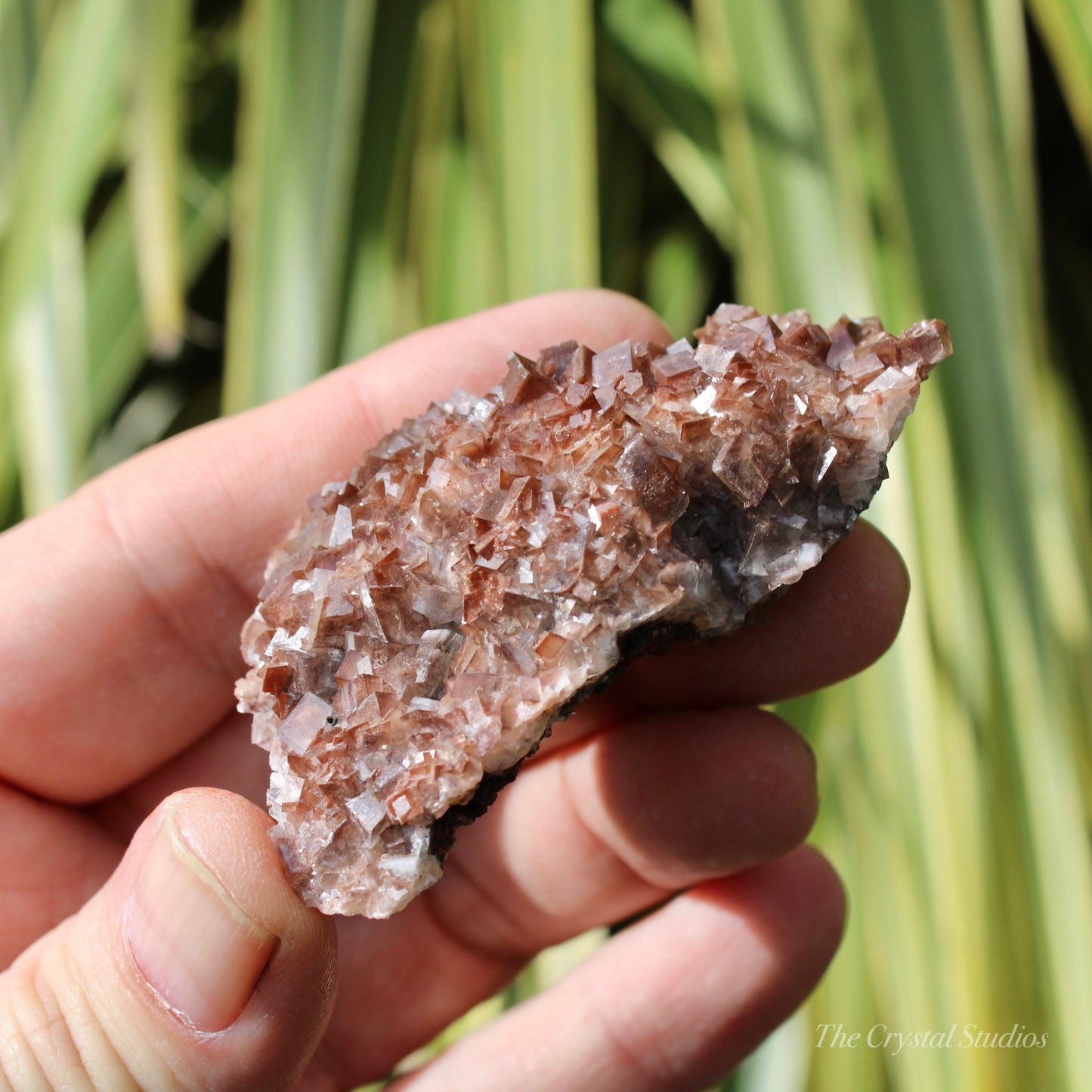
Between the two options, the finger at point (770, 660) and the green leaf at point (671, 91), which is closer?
the finger at point (770, 660)

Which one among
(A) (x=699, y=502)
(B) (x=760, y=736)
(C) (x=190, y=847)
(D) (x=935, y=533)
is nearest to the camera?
(C) (x=190, y=847)

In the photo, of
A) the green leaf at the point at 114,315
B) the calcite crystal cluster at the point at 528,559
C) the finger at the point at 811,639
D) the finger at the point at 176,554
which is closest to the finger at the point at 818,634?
the finger at the point at 811,639

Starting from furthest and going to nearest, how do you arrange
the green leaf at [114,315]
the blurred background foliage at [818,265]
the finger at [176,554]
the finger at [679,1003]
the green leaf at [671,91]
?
the green leaf at [114,315] < the green leaf at [671,91] < the blurred background foliage at [818,265] < the finger at [679,1003] < the finger at [176,554]

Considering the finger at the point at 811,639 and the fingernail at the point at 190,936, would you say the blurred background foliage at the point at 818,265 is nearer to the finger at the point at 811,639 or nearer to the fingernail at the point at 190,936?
the finger at the point at 811,639

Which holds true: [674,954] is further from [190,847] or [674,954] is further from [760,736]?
[190,847]

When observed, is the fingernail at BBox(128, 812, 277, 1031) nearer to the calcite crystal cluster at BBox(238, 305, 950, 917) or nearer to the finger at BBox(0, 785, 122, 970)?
the calcite crystal cluster at BBox(238, 305, 950, 917)

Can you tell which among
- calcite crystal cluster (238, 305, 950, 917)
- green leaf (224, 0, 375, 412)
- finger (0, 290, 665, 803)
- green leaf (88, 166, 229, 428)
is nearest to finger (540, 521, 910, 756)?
calcite crystal cluster (238, 305, 950, 917)

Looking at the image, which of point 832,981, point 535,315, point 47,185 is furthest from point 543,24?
point 832,981
